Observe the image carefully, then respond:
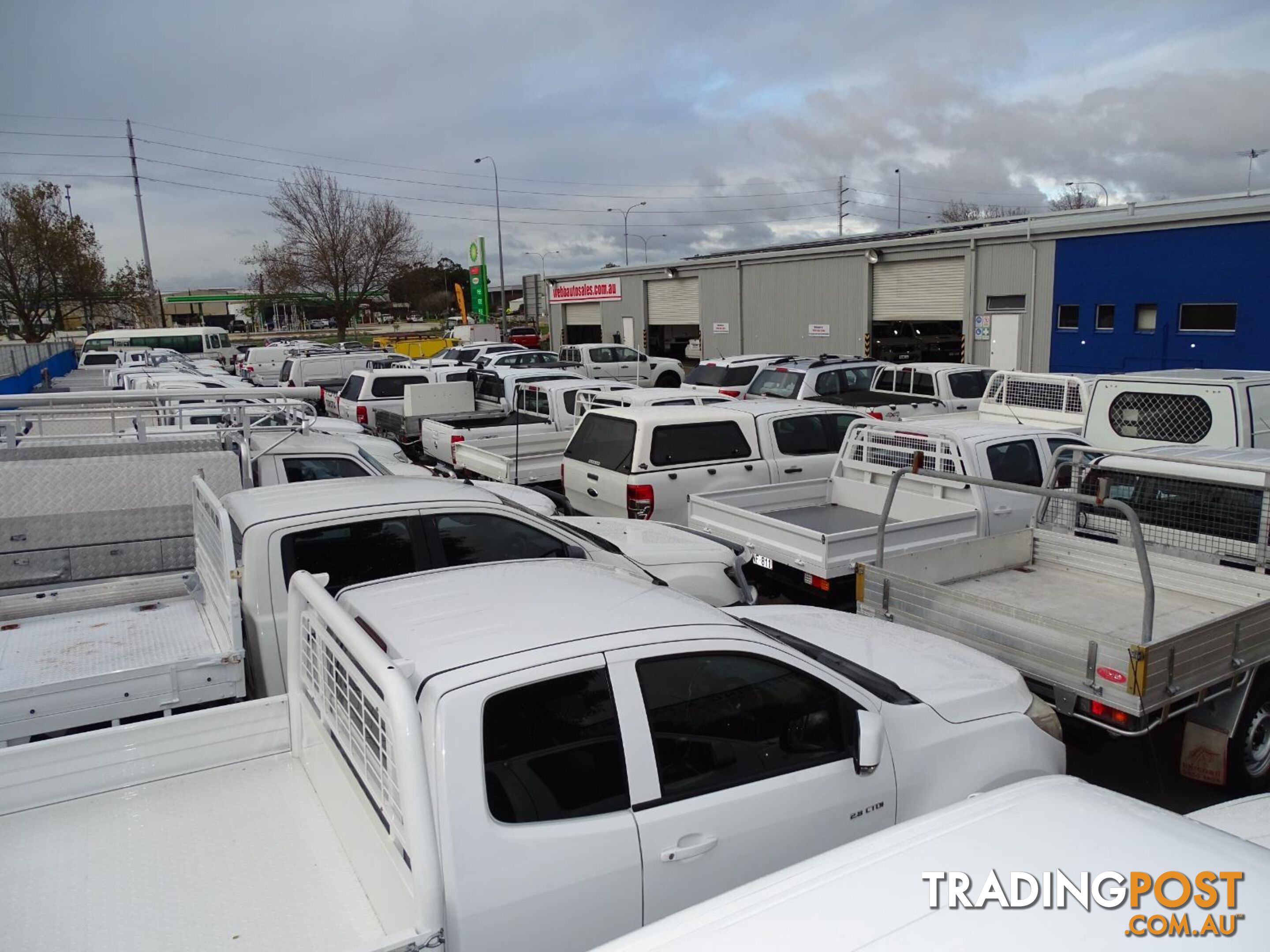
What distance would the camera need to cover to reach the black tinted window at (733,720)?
3.00 meters

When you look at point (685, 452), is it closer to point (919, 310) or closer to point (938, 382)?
point (938, 382)

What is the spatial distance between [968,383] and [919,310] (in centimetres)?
1071

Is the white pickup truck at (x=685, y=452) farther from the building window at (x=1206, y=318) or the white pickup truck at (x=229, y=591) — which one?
the building window at (x=1206, y=318)

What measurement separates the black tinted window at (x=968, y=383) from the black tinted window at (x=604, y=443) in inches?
370

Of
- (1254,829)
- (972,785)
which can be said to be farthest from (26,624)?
(1254,829)

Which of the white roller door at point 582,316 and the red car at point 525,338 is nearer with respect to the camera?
the white roller door at point 582,316

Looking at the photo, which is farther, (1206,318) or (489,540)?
(1206,318)

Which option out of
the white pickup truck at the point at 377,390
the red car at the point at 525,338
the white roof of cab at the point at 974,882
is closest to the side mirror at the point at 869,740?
the white roof of cab at the point at 974,882

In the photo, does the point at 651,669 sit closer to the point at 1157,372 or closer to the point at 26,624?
the point at 26,624

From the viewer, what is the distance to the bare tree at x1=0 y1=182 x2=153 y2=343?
42094 mm

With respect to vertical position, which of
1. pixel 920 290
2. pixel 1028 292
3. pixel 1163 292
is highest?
pixel 920 290

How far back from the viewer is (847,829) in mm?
3328

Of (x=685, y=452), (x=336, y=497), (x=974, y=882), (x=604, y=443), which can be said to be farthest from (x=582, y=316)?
(x=974, y=882)

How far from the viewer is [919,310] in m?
27.0
